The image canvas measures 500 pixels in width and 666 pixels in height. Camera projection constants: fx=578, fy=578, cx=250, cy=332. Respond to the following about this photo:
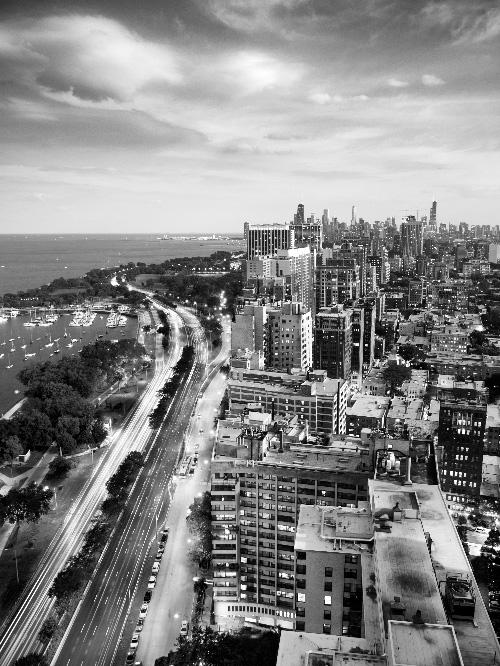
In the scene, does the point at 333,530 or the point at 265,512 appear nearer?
the point at 333,530

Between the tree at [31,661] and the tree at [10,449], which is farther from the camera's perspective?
the tree at [10,449]

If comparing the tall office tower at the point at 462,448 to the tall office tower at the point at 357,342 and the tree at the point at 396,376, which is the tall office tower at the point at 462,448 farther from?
the tall office tower at the point at 357,342

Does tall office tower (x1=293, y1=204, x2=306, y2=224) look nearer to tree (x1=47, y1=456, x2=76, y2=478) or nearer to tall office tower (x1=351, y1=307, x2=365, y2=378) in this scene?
tall office tower (x1=351, y1=307, x2=365, y2=378)

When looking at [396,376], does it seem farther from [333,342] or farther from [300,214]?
[300,214]

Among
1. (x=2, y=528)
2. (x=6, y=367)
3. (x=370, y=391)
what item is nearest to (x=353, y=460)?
(x=2, y=528)

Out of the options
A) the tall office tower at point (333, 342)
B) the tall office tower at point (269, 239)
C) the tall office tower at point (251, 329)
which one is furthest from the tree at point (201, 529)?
the tall office tower at point (269, 239)

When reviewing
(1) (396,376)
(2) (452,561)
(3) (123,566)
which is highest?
(2) (452,561)

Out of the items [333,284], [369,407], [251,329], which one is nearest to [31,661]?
[369,407]

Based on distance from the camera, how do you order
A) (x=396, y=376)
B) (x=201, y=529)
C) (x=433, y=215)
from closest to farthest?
(x=201, y=529) → (x=396, y=376) → (x=433, y=215)
